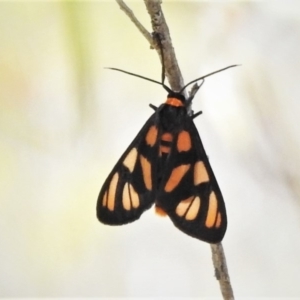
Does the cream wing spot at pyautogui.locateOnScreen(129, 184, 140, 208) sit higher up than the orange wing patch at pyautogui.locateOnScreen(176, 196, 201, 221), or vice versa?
the cream wing spot at pyautogui.locateOnScreen(129, 184, 140, 208)

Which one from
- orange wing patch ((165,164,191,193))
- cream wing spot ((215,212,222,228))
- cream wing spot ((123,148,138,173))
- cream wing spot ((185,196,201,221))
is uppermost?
cream wing spot ((123,148,138,173))

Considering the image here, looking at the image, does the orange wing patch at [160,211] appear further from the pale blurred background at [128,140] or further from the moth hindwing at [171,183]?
the pale blurred background at [128,140]

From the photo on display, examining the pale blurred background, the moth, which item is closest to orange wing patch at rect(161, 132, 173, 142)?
the moth

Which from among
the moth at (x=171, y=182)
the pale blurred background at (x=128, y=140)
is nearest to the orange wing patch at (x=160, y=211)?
the moth at (x=171, y=182)

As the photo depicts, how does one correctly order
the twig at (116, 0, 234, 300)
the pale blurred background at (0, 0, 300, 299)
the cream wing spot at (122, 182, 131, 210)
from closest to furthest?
the twig at (116, 0, 234, 300) < the cream wing spot at (122, 182, 131, 210) < the pale blurred background at (0, 0, 300, 299)

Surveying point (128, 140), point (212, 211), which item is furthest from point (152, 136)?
point (128, 140)

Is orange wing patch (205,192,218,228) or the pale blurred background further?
the pale blurred background

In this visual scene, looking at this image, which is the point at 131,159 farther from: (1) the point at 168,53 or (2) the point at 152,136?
(1) the point at 168,53

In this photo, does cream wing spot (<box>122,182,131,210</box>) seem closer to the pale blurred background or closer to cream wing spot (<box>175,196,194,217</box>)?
cream wing spot (<box>175,196,194,217</box>)
